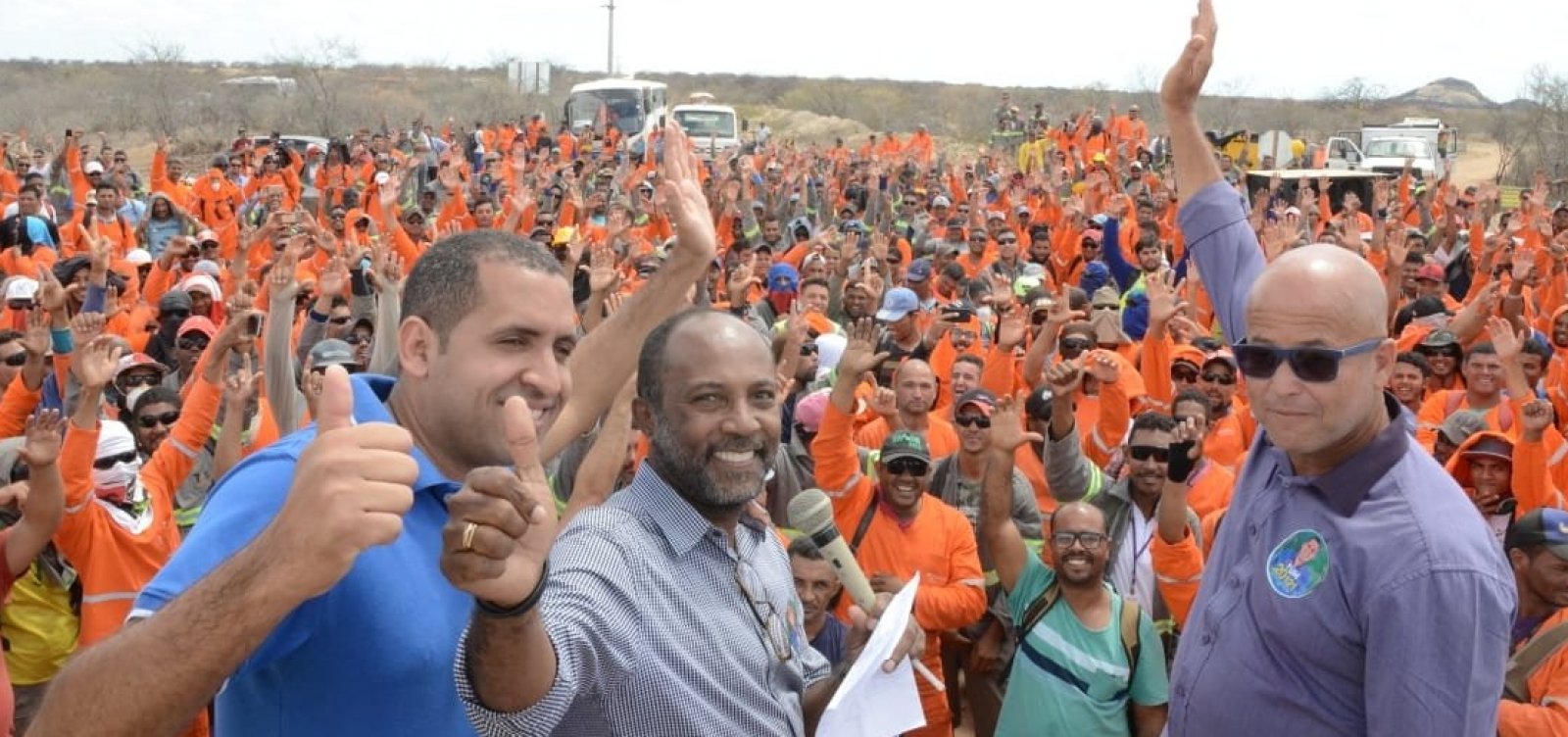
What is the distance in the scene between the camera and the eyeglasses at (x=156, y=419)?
591 cm

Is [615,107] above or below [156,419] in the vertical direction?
above

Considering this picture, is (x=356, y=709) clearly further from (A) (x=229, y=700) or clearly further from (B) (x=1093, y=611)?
Result: (B) (x=1093, y=611)

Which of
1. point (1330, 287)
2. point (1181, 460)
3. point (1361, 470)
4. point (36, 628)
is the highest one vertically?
point (1330, 287)

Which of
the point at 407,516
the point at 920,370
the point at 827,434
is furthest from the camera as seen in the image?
the point at 920,370

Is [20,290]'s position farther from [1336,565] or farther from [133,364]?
[1336,565]

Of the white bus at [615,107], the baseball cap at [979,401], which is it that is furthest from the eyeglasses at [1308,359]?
the white bus at [615,107]

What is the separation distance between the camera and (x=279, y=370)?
5.87m

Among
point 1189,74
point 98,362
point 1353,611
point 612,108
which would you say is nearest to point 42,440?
point 98,362

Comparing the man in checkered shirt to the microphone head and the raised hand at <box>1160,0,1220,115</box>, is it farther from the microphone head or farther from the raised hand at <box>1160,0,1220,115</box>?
the raised hand at <box>1160,0,1220,115</box>

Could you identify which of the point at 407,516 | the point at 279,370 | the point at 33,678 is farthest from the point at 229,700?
the point at 279,370

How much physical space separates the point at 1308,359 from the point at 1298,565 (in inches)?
13.3

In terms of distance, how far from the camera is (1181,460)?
12.7 ft

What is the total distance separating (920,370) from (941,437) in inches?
14.0

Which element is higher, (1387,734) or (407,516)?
(407,516)
